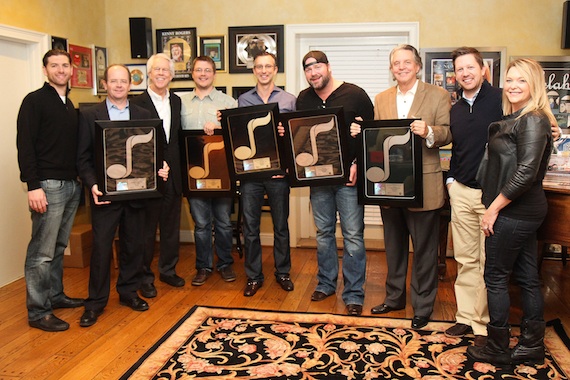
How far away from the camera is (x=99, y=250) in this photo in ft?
10.9

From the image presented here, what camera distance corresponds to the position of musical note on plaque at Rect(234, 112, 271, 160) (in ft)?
11.5

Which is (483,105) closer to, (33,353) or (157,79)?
(157,79)

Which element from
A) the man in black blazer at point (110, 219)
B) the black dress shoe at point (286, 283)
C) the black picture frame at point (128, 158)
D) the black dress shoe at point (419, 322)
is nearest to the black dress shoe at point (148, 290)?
the man in black blazer at point (110, 219)

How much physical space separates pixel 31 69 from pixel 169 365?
9.29 ft

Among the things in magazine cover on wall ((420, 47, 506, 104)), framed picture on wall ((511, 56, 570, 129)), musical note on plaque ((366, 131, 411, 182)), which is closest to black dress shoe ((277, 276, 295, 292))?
musical note on plaque ((366, 131, 411, 182))

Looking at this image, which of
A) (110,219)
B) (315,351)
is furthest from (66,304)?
(315,351)

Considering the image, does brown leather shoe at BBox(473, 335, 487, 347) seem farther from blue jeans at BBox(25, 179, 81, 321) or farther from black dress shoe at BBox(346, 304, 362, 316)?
blue jeans at BBox(25, 179, 81, 321)

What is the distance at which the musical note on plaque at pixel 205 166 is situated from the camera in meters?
3.84

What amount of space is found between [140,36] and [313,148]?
2620mm

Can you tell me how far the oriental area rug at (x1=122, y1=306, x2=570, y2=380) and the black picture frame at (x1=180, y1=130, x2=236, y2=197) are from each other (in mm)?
910

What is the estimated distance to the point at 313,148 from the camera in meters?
3.40

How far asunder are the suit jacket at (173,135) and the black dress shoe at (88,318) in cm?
102

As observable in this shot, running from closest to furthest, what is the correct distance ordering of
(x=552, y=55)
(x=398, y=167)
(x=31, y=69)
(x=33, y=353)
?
(x=33, y=353) < (x=398, y=167) < (x=31, y=69) < (x=552, y=55)

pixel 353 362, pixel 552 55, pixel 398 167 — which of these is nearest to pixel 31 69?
pixel 398 167
